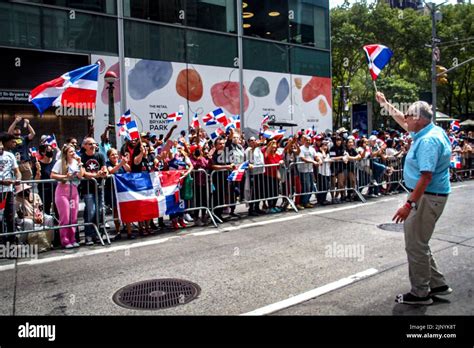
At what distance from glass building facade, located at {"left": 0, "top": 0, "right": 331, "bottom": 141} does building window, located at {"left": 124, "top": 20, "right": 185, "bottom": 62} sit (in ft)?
0.13

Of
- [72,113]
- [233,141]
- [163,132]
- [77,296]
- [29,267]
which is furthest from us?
[163,132]

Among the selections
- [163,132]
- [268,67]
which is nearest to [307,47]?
[268,67]

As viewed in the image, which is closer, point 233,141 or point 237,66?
point 233,141

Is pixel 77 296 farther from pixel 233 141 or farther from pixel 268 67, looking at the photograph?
pixel 268 67

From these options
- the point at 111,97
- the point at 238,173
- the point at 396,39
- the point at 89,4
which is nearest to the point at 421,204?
the point at 238,173

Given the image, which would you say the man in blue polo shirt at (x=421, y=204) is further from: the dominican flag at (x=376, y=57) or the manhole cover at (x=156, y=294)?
the dominican flag at (x=376, y=57)

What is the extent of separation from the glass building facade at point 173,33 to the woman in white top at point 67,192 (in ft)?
31.0

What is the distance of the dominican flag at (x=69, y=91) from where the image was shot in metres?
7.89

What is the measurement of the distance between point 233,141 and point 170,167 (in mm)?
1784

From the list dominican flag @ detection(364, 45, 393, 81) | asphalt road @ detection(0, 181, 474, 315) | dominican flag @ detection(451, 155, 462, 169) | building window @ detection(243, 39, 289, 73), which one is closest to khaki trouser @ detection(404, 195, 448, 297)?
asphalt road @ detection(0, 181, 474, 315)

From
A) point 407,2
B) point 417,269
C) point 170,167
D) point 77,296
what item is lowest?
point 77,296

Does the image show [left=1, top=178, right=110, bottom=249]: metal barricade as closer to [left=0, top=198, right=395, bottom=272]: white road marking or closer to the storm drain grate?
[left=0, top=198, right=395, bottom=272]: white road marking

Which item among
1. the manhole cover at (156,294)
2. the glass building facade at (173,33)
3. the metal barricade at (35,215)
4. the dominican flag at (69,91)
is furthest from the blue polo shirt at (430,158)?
the glass building facade at (173,33)

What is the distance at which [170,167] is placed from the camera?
29.9ft
